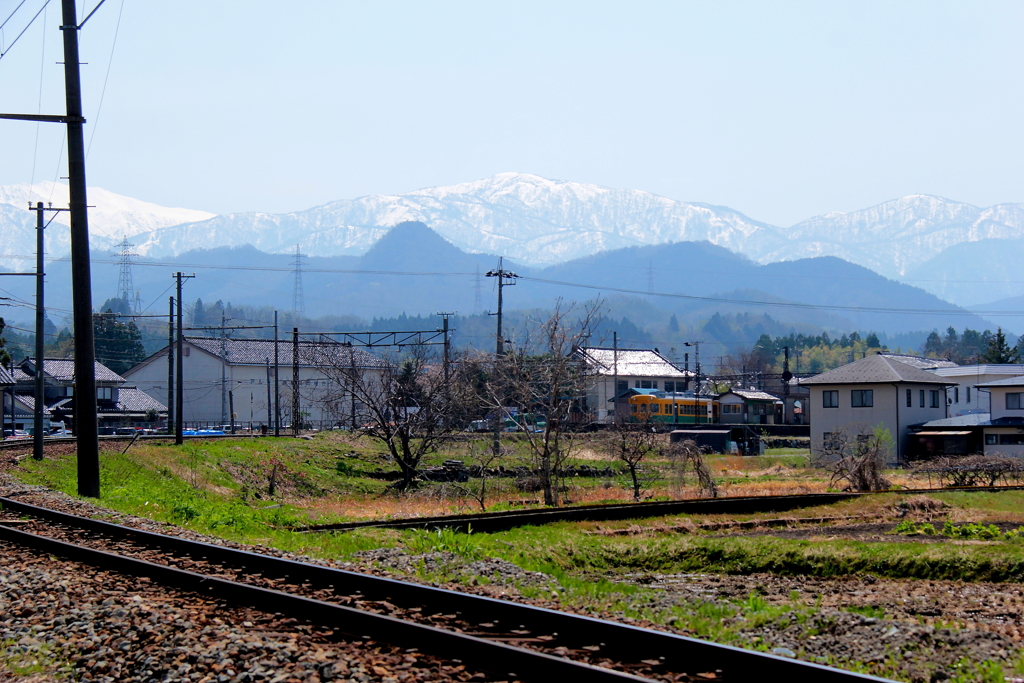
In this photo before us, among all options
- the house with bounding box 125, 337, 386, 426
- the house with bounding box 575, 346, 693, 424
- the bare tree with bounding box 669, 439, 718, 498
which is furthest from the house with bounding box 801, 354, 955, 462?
the house with bounding box 575, 346, 693, 424

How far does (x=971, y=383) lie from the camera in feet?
252

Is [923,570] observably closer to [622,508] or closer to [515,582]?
[515,582]

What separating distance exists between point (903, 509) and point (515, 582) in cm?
1832

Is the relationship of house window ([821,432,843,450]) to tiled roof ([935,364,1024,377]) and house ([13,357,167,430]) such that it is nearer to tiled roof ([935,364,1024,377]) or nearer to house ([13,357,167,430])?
tiled roof ([935,364,1024,377])

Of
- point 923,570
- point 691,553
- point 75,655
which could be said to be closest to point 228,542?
point 75,655

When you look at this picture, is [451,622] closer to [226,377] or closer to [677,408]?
[226,377]

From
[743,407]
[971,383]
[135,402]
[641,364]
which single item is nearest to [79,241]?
[135,402]

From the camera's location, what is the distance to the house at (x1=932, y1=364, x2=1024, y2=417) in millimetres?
73938

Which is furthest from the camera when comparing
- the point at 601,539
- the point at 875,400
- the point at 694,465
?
the point at 875,400

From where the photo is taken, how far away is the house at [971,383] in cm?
7394

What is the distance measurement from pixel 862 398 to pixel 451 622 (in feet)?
167

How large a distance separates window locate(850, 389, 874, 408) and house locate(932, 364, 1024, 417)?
76.3 feet

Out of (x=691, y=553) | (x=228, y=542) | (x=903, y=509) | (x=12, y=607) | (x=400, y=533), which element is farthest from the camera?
Result: (x=903, y=509)

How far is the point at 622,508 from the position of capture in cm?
2417
